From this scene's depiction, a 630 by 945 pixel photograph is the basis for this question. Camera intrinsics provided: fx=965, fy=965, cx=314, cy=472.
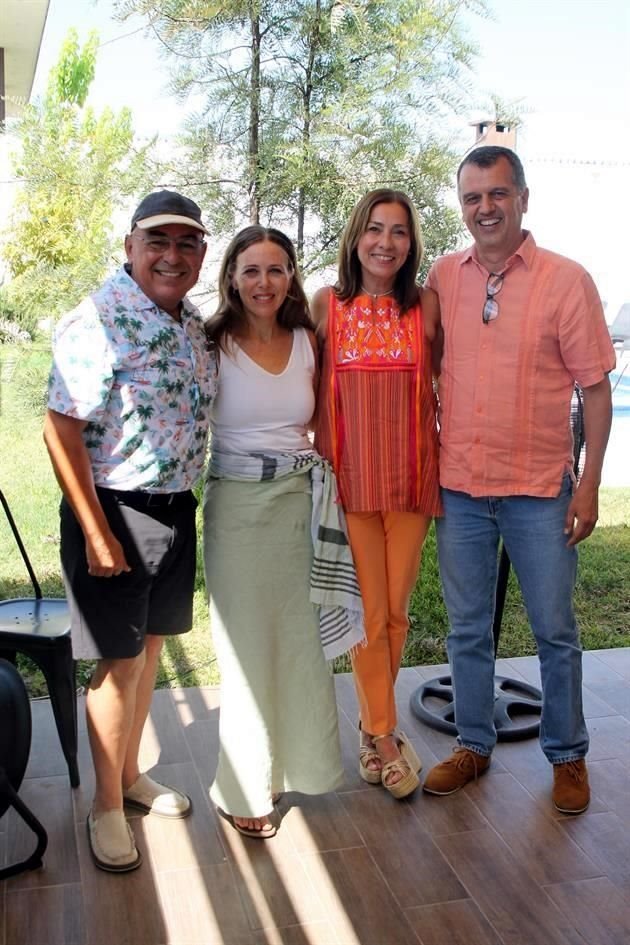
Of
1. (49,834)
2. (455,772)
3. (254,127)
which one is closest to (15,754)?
(49,834)

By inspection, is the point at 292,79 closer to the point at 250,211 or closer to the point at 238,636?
the point at 250,211

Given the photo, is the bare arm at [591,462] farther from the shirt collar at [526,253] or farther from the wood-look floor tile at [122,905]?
the wood-look floor tile at [122,905]

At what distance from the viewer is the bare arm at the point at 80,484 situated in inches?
79.6

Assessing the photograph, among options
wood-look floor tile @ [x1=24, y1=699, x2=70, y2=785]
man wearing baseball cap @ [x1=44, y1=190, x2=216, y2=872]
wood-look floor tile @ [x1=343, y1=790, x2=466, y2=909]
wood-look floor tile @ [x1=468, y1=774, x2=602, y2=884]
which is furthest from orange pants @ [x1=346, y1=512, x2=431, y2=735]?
wood-look floor tile @ [x1=24, y1=699, x2=70, y2=785]

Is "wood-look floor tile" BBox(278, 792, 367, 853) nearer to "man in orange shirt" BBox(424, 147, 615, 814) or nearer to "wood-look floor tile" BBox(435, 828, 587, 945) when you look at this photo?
"wood-look floor tile" BBox(435, 828, 587, 945)

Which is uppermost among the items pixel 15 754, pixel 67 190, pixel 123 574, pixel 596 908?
pixel 67 190

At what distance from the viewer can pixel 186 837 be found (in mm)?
2445

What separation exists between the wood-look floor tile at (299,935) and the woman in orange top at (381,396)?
0.75m

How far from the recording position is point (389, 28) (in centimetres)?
379

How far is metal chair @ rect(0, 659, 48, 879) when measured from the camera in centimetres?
222

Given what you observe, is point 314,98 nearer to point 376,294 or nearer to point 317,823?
point 376,294

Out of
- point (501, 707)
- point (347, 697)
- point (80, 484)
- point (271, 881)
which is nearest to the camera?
point (80, 484)

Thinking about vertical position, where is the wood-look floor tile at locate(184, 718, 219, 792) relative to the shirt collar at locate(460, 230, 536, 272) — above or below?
below

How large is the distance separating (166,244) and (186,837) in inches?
57.6
